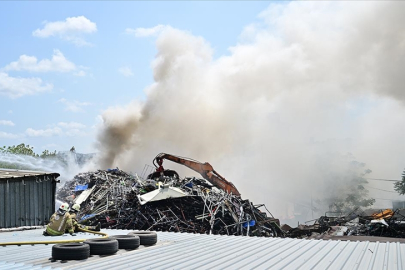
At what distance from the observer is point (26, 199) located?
14.8 meters

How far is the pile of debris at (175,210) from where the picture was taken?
66.3ft

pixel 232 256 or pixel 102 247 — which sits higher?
pixel 102 247

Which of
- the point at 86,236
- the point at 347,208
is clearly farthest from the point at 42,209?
the point at 347,208

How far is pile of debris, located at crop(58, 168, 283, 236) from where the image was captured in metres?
20.2

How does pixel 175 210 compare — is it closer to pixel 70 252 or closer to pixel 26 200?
pixel 26 200

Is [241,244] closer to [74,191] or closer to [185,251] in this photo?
[185,251]

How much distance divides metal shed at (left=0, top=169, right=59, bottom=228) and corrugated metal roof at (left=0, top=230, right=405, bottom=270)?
16.9ft

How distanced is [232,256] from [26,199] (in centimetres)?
962

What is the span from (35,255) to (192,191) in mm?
14598

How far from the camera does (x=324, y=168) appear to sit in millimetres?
54719

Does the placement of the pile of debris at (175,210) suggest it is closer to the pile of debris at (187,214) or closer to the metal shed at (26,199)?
the pile of debris at (187,214)

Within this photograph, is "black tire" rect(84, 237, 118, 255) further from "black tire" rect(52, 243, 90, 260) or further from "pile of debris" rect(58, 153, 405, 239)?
"pile of debris" rect(58, 153, 405, 239)

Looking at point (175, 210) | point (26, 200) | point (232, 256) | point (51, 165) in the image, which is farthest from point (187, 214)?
point (51, 165)

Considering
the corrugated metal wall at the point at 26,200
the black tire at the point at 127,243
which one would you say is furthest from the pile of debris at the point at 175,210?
the black tire at the point at 127,243
